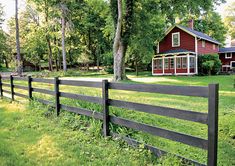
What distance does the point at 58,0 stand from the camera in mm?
29328

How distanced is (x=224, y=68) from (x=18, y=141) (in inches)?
1368

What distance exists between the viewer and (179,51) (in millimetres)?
27984

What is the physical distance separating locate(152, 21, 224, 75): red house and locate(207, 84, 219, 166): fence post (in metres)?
24.8

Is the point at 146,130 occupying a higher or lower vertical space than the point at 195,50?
lower

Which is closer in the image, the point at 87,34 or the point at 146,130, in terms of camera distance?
the point at 146,130

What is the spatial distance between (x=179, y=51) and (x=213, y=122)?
26243mm

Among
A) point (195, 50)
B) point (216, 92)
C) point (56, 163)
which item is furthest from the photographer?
point (195, 50)

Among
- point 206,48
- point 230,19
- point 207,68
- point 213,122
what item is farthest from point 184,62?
point 230,19

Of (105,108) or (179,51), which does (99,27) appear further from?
(105,108)

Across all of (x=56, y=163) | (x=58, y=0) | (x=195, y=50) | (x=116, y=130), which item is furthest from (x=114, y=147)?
(x=58, y=0)

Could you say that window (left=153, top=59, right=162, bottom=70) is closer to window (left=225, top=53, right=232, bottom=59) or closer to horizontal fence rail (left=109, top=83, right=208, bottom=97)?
window (left=225, top=53, right=232, bottom=59)

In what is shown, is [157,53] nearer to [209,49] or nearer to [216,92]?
[209,49]

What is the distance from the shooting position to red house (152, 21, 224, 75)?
89.5ft

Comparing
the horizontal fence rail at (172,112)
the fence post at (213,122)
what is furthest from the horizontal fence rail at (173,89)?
the horizontal fence rail at (172,112)
